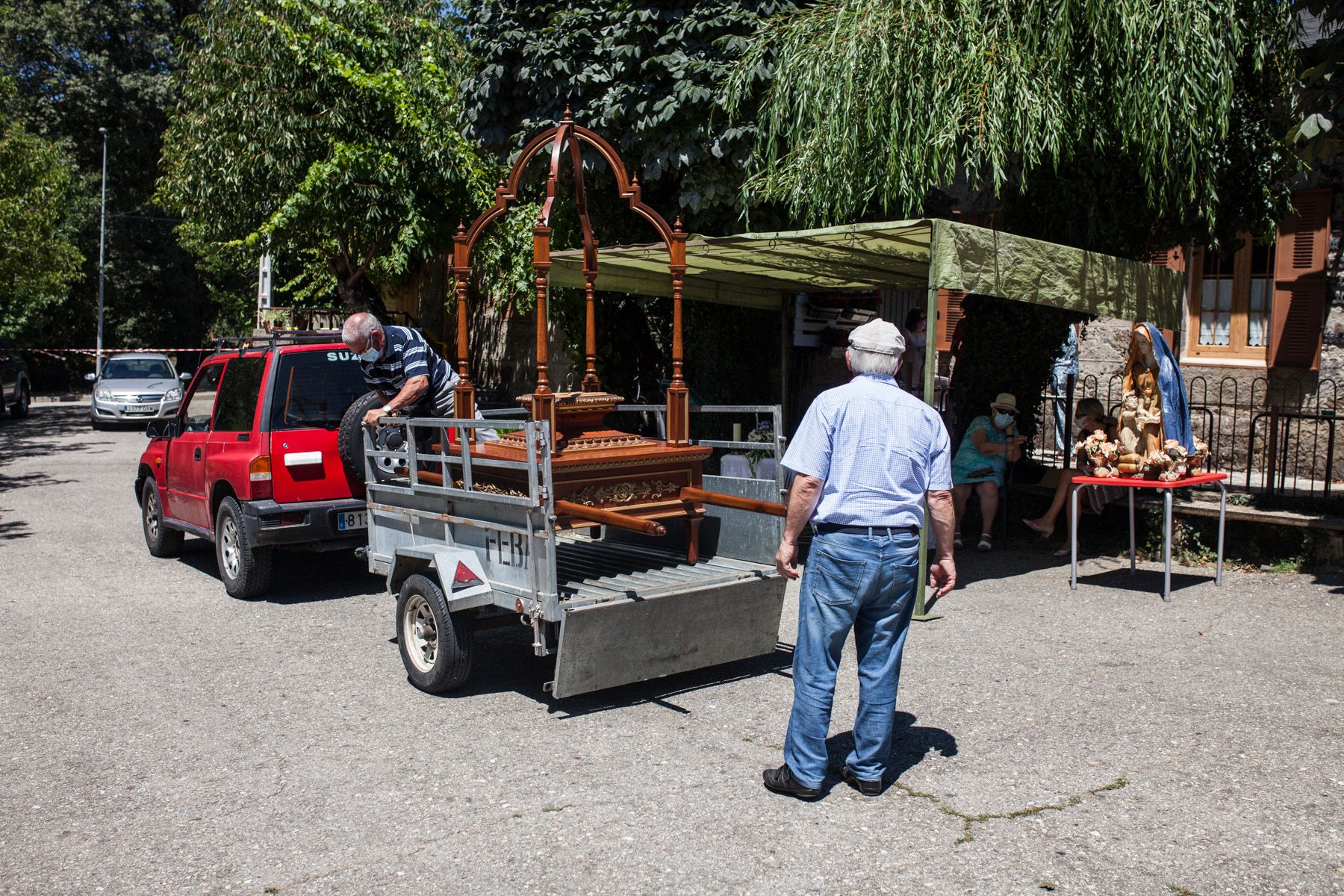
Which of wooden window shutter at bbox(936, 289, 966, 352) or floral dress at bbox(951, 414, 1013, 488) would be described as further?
floral dress at bbox(951, 414, 1013, 488)

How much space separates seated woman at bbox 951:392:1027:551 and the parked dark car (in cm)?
2298

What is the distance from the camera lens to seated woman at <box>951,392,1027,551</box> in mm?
9977

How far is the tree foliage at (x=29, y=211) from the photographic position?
20297 millimetres

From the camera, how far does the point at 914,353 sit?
11.0 m

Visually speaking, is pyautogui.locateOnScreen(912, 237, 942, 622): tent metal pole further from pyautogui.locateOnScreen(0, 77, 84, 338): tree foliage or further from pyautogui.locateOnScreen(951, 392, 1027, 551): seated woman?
pyautogui.locateOnScreen(0, 77, 84, 338): tree foliage

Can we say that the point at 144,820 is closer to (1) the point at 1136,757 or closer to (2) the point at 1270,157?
(1) the point at 1136,757

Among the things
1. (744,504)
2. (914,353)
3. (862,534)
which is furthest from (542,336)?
(914,353)

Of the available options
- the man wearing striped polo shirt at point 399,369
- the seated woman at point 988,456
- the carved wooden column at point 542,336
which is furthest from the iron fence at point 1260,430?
the carved wooden column at point 542,336

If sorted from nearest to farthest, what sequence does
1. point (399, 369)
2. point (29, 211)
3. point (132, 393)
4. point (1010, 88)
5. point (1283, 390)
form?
point (399, 369), point (1010, 88), point (1283, 390), point (29, 211), point (132, 393)

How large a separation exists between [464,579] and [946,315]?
4496mm

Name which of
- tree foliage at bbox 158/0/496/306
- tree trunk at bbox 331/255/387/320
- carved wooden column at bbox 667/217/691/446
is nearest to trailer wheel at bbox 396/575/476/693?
carved wooden column at bbox 667/217/691/446

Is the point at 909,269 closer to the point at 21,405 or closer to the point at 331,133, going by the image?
the point at 331,133

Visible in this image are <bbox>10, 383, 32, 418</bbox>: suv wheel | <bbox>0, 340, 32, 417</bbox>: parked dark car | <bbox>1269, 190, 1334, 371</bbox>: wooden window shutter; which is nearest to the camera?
<bbox>1269, 190, 1334, 371</bbox>: wooden window shutter

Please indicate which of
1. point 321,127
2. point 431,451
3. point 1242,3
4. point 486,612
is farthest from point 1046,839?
point 321,127
